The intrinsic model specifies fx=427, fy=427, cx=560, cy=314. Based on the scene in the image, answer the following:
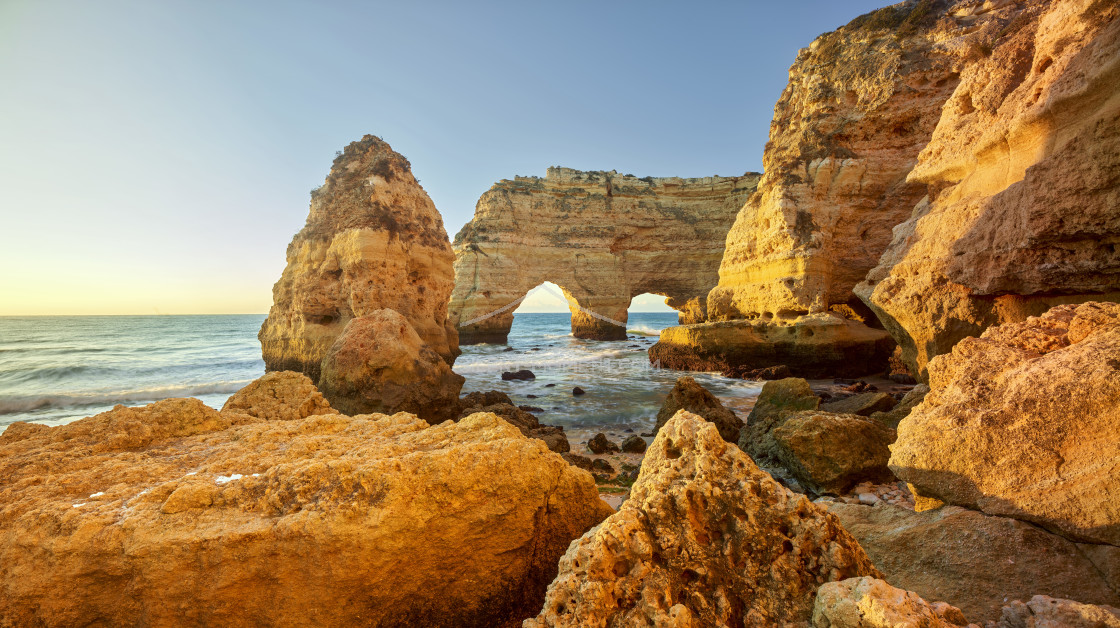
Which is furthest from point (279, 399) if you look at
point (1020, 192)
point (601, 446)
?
point (1020, 192)

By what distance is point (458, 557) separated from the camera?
178 centimetres

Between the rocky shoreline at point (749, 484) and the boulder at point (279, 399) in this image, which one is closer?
the rocky shoreline at point (749, 484)

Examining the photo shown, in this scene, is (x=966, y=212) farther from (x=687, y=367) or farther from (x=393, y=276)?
(x=393, y=276)

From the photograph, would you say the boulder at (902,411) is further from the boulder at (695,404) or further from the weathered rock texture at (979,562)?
the weathered rock texture at (979,562)

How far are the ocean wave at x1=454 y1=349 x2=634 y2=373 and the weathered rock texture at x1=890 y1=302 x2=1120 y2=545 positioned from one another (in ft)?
44.7

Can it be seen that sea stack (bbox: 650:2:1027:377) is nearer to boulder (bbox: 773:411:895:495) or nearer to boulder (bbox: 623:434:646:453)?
boulder (bbox: 623:434:646:453)

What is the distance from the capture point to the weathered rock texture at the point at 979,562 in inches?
62.7

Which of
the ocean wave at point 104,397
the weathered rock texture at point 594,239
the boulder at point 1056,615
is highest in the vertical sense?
the weathered rock texture at point 594,239

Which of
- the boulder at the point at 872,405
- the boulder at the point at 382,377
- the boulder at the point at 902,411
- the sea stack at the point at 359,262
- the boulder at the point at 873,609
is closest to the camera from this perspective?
the boulder at the point at 873,609

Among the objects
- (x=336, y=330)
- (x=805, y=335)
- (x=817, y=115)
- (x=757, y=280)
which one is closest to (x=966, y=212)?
(x=805, y=335)

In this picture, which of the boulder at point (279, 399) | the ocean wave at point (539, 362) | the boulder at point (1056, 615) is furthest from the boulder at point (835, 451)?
the ocean wave at point (539, 362)

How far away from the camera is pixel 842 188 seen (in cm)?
1248

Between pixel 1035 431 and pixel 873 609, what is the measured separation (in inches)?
65.6

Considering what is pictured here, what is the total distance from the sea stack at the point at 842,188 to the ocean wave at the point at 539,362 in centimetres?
505
